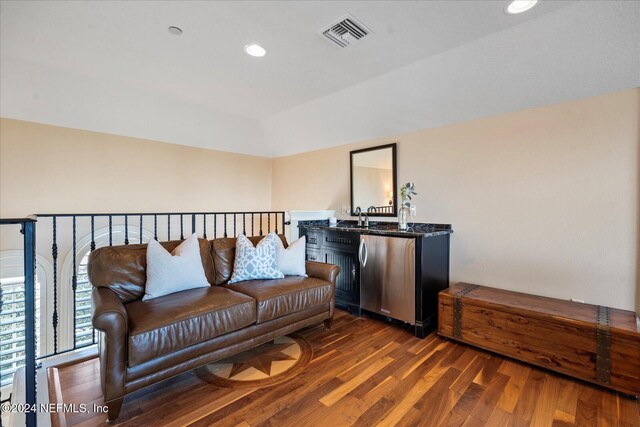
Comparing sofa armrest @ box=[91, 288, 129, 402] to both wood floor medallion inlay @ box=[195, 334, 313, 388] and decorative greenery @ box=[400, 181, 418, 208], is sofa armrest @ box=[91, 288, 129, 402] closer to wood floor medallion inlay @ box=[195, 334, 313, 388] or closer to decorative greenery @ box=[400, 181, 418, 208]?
wood floor medallion inlay @ box=[195, 334, 313, 388]

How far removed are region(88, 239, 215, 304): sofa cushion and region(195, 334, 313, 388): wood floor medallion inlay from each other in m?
0.80

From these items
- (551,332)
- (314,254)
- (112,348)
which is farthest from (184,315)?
(551,332)

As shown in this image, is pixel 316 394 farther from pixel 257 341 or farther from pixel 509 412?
pixel 509 412

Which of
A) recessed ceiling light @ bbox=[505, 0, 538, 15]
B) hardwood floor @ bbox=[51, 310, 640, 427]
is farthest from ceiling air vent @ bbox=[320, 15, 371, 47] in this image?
hardwood floor @ bbox=[51, 310, 640, 427]

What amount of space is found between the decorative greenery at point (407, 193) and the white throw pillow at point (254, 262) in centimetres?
160

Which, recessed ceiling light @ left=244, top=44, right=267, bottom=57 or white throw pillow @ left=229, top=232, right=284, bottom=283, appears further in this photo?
white throw pillow @ left=229, top=232, right=284, bottom=283

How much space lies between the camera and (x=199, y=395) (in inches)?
76.5

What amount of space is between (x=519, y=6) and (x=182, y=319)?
3047 millimetres

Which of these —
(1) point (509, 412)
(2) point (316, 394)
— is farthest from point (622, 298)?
(2) point (316, 394)

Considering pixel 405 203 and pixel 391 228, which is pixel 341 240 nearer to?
pixel 391 228

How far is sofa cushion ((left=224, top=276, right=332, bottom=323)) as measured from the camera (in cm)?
234

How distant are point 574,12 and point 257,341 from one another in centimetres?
326

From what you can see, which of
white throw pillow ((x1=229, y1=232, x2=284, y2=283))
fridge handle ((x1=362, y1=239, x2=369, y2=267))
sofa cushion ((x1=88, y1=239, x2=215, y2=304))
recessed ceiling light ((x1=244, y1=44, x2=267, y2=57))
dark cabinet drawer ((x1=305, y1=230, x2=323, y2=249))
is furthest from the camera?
dark cabinet drawer ((x1=305, y1=230, x2=323, y2=249))

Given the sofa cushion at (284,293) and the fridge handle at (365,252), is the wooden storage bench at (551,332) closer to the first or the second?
the fridge handle at (365,252)
